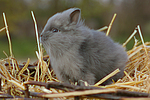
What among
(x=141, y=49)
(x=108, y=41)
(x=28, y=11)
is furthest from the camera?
(x=28, y=11)

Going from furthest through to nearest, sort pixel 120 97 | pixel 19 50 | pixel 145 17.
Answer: pixel 145 17 < pixel 19 50 < pixel 120 97

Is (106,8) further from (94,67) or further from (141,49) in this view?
(94,67)

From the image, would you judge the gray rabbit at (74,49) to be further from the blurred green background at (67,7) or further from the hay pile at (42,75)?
the blurred green background at (67,7)

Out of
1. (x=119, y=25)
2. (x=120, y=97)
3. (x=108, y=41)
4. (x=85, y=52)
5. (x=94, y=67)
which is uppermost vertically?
(x=119, y=25)

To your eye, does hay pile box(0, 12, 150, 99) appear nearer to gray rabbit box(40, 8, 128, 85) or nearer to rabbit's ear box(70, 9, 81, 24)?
gray rabbit box(40, 8, 128, 85)

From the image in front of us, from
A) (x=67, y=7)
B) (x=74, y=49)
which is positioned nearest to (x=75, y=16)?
(x=74, y=49)

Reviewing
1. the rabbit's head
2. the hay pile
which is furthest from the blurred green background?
the rabbit's head

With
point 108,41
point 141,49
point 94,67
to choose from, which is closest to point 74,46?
point 94,67

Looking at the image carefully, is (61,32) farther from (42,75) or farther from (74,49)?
(42,75)
